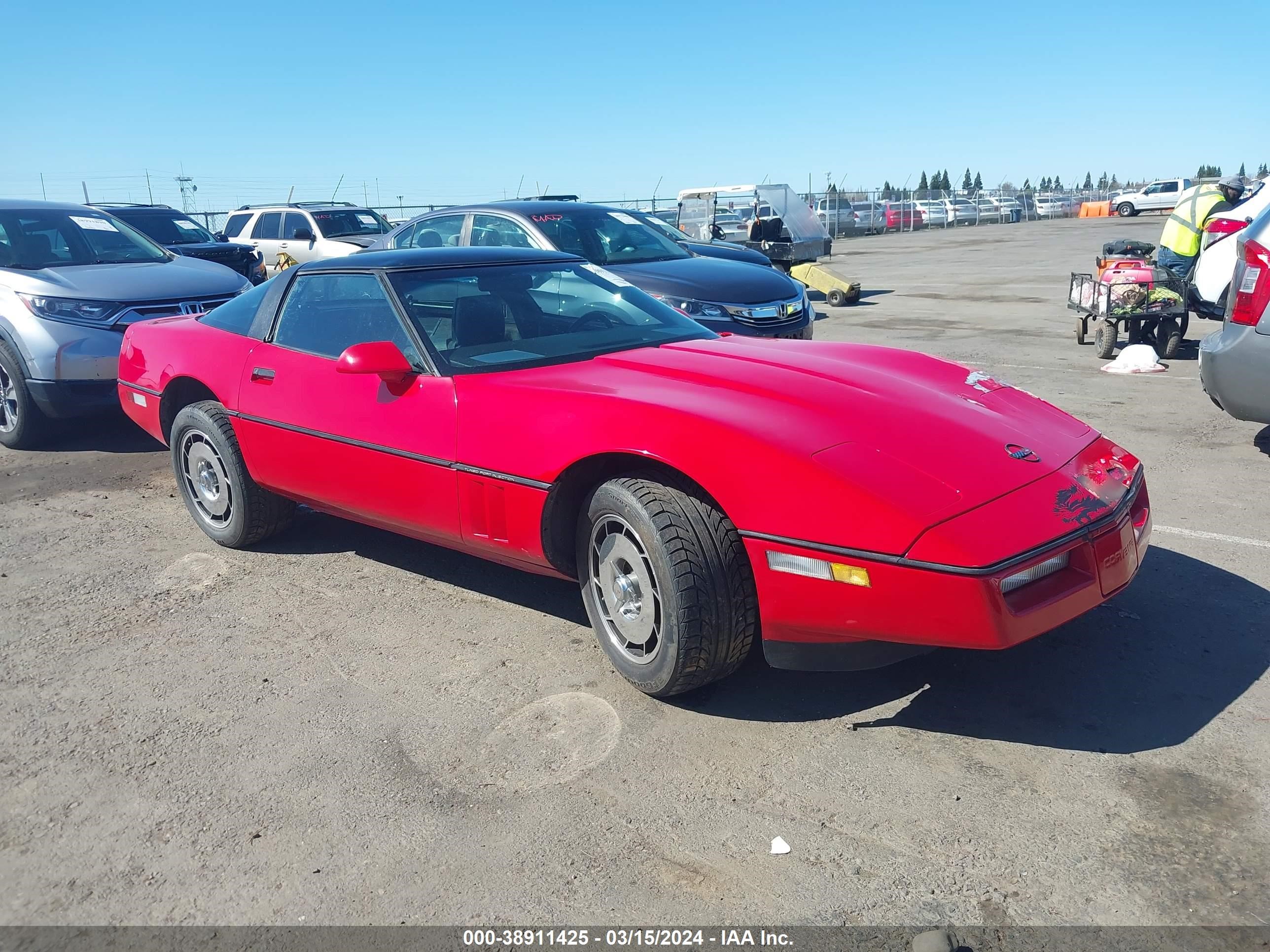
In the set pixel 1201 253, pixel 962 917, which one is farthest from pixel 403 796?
pixel 1201 253

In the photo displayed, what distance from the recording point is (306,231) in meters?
15.3

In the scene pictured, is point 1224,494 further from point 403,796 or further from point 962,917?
point 403,796

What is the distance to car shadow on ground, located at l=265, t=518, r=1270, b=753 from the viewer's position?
3.10m

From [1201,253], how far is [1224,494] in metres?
4.76

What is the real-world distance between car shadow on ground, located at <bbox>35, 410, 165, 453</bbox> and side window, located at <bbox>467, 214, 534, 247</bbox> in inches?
121

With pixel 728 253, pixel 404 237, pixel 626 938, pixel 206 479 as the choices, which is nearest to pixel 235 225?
pixel 404 237

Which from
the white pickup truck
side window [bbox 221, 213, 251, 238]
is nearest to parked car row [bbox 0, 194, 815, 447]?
side window [bbox 221, 213, 251, 238]

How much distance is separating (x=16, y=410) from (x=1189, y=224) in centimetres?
1034

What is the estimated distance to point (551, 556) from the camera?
357 cm

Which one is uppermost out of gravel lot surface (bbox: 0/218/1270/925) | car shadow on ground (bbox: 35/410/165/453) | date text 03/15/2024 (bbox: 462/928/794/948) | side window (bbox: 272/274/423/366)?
side window (bbox: 272/274/423/366)

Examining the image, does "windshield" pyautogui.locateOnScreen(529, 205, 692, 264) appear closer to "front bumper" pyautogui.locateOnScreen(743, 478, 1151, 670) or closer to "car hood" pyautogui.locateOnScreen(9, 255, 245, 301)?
"car hood" pyautogui.locateOnScreen(9, 255, 245, 301)

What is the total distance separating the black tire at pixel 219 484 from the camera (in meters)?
4.77

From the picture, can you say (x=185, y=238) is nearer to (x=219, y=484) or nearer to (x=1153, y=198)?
(x=219, y=484)

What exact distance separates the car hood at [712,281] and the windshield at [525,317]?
3473 mm
